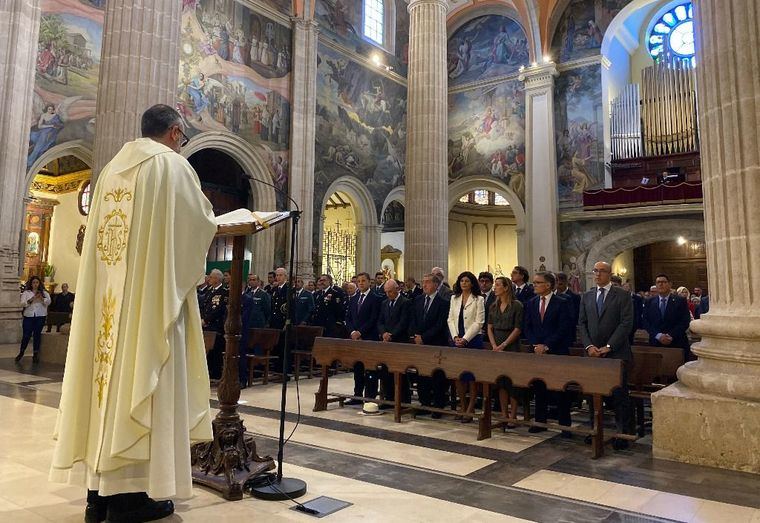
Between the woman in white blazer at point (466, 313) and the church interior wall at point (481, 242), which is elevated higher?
the church interior wall at point (481, 242)

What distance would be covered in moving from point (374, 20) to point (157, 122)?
1910 cm

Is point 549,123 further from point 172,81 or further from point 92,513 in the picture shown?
point 92,513

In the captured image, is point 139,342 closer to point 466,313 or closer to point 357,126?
point 466,313

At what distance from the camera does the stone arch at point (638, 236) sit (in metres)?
16.4

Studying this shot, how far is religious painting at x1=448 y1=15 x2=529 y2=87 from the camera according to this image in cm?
2036

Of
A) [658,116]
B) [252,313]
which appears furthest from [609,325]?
[658,116]

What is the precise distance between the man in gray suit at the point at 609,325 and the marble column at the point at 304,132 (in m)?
11.9

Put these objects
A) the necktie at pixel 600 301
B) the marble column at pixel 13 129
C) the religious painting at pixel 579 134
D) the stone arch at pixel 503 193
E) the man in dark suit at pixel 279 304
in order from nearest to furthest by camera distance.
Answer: the necktie at pixel 600 301
the man in dark suit at pixel 279 304
the marble column at pixel 13 129
the religious painting at pixel 579 134
the stone arch at pixel 503 193

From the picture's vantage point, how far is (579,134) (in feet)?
61.0

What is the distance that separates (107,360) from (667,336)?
6.03m

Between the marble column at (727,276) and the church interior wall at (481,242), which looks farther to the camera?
the church interior wall at (481,242)

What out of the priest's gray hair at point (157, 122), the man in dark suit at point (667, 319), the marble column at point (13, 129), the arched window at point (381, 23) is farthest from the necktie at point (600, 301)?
the arched window at point (381, 23)

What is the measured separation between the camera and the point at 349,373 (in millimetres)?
9586

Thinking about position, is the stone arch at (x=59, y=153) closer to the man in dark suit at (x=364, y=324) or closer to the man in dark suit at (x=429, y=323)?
the man in dark suit at (x=364, y=324)
